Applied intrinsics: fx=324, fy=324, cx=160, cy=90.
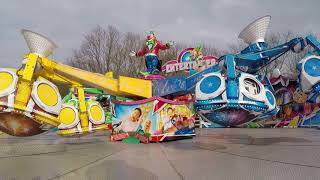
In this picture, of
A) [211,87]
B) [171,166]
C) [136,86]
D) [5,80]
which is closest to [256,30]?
[211,87]

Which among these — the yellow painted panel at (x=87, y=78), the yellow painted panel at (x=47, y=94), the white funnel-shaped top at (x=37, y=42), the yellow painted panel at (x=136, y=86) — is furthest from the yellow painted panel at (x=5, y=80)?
the yellow painted panel at (x=136, y=86)

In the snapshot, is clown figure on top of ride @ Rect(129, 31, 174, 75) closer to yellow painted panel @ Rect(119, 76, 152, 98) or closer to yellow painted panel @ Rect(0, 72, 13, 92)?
yellow painted panel @ Rect(119, 76, 152, 98)

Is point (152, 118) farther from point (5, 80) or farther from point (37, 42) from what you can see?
point (5, 80)

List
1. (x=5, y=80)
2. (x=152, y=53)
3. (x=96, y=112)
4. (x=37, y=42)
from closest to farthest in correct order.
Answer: (x=5, y=80) < (x=37, y=42) < (x=152, y=53) < (x=96, y=112)

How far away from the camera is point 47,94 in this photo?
8516mm

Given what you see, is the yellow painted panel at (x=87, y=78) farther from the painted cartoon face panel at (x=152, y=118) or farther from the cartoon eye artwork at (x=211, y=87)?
the cartoon eye artwork at (x=211, y=87)

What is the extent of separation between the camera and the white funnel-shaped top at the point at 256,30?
32.8 ft

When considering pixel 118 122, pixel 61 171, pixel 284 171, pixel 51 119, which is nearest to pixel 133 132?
pixel 118 122

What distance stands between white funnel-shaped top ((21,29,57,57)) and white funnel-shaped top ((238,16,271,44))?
240 inches

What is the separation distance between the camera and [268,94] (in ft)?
29.8

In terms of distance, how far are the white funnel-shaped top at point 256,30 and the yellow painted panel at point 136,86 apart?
4787 millimetres

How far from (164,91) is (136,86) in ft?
3.99

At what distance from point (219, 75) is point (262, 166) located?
8.86 ft

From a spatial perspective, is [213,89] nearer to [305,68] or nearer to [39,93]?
[305,68]
